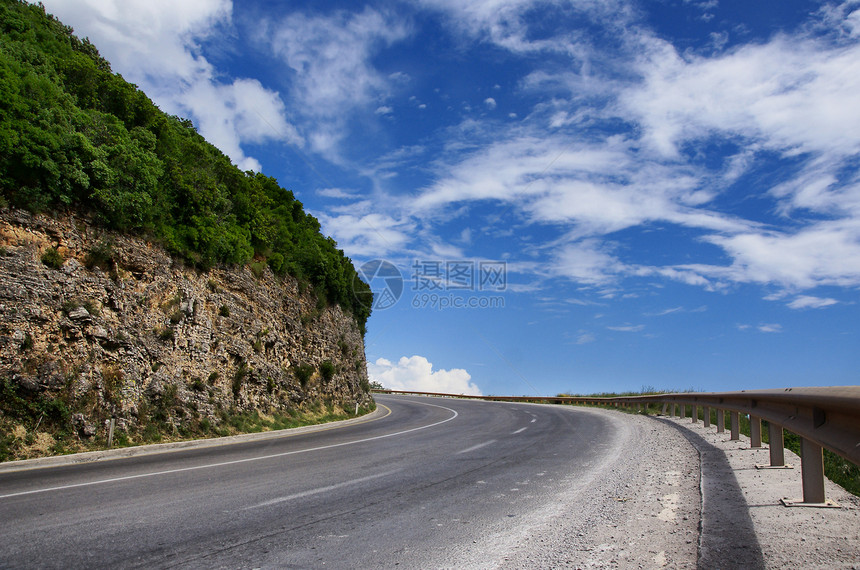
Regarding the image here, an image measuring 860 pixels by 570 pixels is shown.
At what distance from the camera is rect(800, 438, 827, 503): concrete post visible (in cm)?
496

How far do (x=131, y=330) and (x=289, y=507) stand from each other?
11.8 m

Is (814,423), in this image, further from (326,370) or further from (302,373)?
(326,370)

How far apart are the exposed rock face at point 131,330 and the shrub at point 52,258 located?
0.09 metres

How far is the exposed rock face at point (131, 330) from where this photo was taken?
1267 centimetres

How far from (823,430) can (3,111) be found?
1772 centimetres

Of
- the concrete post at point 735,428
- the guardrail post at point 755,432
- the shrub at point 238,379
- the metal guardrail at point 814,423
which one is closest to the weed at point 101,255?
the shrub at point 238,379

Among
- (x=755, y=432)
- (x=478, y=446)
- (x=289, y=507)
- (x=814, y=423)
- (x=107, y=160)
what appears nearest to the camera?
(x=814, y=423)

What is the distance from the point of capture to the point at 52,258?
44.5 feet

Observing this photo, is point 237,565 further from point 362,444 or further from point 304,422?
point 304,422

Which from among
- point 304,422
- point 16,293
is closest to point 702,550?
point 16,293

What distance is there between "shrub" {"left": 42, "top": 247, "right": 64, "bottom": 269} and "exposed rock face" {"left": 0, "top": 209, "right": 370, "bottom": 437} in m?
0.09

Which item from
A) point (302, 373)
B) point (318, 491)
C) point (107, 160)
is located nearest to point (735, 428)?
point (318, 491)

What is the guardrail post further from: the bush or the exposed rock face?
the bush

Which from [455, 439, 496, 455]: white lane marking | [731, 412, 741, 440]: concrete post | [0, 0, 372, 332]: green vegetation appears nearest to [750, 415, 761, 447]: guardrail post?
[731, 412, 741, 440]: concrete post
